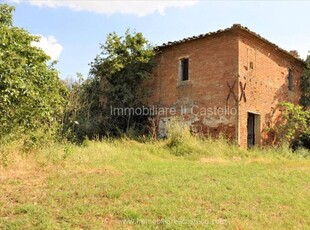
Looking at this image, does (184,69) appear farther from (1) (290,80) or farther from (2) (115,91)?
(1) (290,80)

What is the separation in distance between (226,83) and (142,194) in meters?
9.61

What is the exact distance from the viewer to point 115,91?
17312 mm

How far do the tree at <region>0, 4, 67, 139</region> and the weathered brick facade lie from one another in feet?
26.2

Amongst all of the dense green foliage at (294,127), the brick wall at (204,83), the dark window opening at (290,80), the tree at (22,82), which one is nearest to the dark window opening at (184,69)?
the brick wall at (204,83)

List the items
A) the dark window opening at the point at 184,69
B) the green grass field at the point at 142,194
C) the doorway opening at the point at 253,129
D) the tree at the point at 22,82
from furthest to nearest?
the dark window opening at the point at 184,69, the doorway opening at the point at 253,129, the tree at the point at 22,82, the green grass field at the point at 142,194

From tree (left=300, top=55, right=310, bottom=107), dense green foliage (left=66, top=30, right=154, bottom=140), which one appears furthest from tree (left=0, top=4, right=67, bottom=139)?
tree (left=300, top=55, right=310, bottom=107)

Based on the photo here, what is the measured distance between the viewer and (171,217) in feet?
18.3

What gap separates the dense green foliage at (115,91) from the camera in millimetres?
17047

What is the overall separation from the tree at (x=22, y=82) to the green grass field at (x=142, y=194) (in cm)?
90

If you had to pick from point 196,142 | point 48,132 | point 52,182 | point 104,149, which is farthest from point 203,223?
point 196,142

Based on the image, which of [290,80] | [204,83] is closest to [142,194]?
[204,83]

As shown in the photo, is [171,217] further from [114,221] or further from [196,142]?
[196,142]

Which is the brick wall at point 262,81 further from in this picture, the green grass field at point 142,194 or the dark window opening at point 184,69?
the green grass field at point 142,194

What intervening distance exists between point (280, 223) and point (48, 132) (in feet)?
21.3
